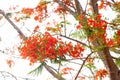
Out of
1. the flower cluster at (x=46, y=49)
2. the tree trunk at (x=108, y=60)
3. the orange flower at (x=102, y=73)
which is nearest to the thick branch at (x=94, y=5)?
the tree trunk at (x=108, y=60)

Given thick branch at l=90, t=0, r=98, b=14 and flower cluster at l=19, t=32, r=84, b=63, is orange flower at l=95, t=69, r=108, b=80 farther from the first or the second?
thick branch at l=90, t=0, r=98, b=14

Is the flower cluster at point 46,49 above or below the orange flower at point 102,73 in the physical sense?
above

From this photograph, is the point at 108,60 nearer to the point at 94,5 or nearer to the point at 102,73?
the point at 102,73

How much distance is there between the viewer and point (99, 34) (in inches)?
255

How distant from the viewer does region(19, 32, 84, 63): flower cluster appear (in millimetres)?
6992

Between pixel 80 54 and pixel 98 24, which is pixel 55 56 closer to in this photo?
pixel 80 54

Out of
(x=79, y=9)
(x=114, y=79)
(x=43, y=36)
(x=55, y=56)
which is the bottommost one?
(x=114, y=79)

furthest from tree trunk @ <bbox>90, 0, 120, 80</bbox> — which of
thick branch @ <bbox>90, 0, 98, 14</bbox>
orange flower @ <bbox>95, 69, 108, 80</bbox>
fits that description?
orange flower @ <bbox>95, 69, 108, 80</bbox>

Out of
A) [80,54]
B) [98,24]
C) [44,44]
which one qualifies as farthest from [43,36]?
[98,24]

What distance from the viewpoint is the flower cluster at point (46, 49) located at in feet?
22.9

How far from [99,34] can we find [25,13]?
3247mm

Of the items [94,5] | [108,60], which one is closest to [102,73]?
[108,60]

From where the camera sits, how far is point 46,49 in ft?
23.1

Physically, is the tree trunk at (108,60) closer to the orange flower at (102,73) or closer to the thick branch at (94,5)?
the thick branch at (94,5)
